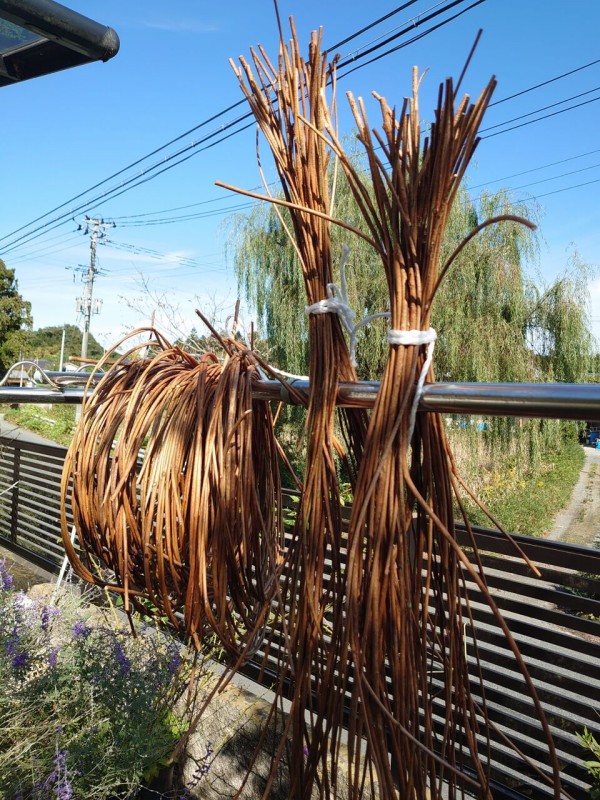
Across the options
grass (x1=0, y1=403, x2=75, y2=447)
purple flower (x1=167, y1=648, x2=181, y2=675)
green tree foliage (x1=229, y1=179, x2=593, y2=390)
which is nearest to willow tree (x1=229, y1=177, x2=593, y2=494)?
green tree foliage (x1=229, y1=179, x2=593, y2=390)

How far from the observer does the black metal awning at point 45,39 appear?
2.98 feet

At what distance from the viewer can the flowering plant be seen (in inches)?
44.0

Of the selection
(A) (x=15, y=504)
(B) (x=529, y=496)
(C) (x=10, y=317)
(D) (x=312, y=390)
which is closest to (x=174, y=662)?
(D) (x=312, y=390)

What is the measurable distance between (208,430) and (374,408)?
219mm

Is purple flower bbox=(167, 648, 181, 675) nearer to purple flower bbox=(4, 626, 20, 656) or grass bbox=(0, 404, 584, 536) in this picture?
purple flower bbox=(4, 626, 20, 656)

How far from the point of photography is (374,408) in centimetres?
56

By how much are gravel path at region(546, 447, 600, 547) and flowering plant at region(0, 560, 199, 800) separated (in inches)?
262

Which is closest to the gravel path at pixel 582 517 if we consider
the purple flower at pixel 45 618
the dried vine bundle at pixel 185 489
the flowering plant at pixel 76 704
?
the flowering plant at pixel 76 704

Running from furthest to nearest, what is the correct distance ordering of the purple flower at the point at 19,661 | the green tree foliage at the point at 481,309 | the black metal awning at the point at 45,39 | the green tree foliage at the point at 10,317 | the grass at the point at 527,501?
the green tree foliage at the point at 10,317
the grass at the point at 527,501
the green tree foliage at the point at 481,309
the purple flower at the point at 19,661
the black metal awning at the point at 45,39

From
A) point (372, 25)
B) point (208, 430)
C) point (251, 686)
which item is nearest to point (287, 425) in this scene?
point (372, 25)

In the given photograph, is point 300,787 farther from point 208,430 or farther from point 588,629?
point 588,629

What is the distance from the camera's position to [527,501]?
937 centimetres

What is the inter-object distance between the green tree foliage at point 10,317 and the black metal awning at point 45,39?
24.5m

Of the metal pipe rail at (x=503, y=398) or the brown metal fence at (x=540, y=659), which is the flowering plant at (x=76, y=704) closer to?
the brown metal fence at (x=540, y=659)
